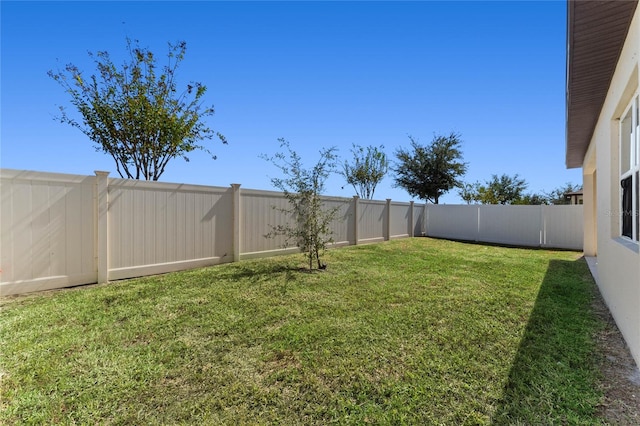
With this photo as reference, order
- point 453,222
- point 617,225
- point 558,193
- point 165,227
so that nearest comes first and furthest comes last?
1. point 617,225
2. point 165,227
3. point 453,222
4. point 558,193

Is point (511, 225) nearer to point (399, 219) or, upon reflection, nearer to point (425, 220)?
point (425, 220)

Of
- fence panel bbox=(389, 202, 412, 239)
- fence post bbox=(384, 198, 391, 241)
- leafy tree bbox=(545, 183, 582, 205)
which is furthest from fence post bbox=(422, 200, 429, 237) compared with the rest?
leafy tree bbox=(545, 183, 582, 205)

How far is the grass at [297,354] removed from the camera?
2.08 meters

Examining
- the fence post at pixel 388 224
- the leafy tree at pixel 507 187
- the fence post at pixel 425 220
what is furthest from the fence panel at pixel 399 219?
the leafy tree at pixel 507 187

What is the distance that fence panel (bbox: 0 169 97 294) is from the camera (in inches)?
169

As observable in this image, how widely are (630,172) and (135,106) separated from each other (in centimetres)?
971

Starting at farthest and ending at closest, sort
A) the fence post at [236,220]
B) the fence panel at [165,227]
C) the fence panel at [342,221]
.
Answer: the fence panel at [342,221] → the fence post at [236,220] → the fence panel at [165,227]

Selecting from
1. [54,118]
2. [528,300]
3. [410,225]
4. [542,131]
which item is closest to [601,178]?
[528,300]

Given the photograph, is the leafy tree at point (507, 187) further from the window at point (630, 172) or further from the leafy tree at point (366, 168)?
the window at point (630, 172)

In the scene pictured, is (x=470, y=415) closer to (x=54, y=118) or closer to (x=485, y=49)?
(x=485, y=49)

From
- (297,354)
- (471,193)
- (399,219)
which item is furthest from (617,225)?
(471,193)

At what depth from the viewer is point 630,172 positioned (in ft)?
11.6

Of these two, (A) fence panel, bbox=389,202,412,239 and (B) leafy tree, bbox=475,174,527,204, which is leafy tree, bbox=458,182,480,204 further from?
(A) fence panel, bbox=389,202,412,239

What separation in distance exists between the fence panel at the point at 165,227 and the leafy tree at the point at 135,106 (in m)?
3.06
